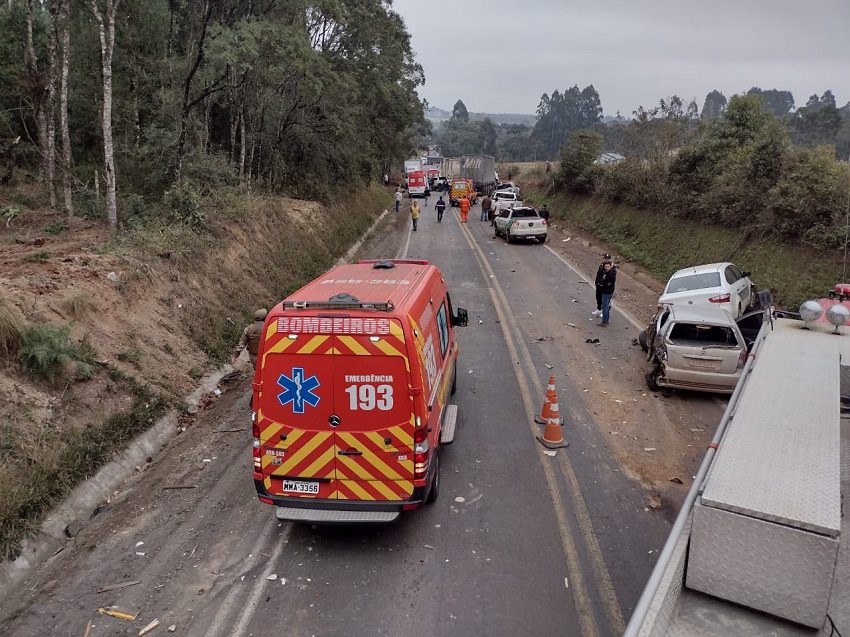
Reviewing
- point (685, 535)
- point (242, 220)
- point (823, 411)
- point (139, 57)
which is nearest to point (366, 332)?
point (685, 535)

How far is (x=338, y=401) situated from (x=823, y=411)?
4.19 meters

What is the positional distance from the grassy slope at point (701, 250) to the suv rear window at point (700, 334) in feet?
20.4

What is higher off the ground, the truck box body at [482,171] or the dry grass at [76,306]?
the truck box body at [482,171]

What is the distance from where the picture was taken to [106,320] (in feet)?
28.8

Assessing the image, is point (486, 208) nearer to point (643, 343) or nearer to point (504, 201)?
point (504, 201)

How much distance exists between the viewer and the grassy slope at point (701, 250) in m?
14.0

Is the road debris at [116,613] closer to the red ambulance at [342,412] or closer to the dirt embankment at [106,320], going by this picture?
the dirt embankment at [106,320]

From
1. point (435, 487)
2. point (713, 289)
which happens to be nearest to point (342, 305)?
point (435, 487)

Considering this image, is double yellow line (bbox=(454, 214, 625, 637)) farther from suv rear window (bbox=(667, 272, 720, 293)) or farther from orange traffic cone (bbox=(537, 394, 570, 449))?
suv rear window (bbox=(667, 272, 720, 293))

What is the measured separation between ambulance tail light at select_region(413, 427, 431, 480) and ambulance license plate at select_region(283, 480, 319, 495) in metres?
1.02

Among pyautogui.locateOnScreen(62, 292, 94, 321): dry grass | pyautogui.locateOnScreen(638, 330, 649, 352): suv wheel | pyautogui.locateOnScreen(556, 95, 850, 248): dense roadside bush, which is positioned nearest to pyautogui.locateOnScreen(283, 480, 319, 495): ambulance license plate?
pyautogui.locateOnScreen(62, 292, 94, 321): dry grass

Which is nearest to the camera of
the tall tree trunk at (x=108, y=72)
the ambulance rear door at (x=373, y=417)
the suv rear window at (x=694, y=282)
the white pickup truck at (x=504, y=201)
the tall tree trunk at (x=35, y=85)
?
the ambulance rear door at (x=373, y=417)

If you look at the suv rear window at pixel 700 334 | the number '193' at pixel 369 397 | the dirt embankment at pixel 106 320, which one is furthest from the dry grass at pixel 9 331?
the suv rear window at pixel 700 334

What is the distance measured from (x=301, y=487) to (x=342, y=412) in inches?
36.7
